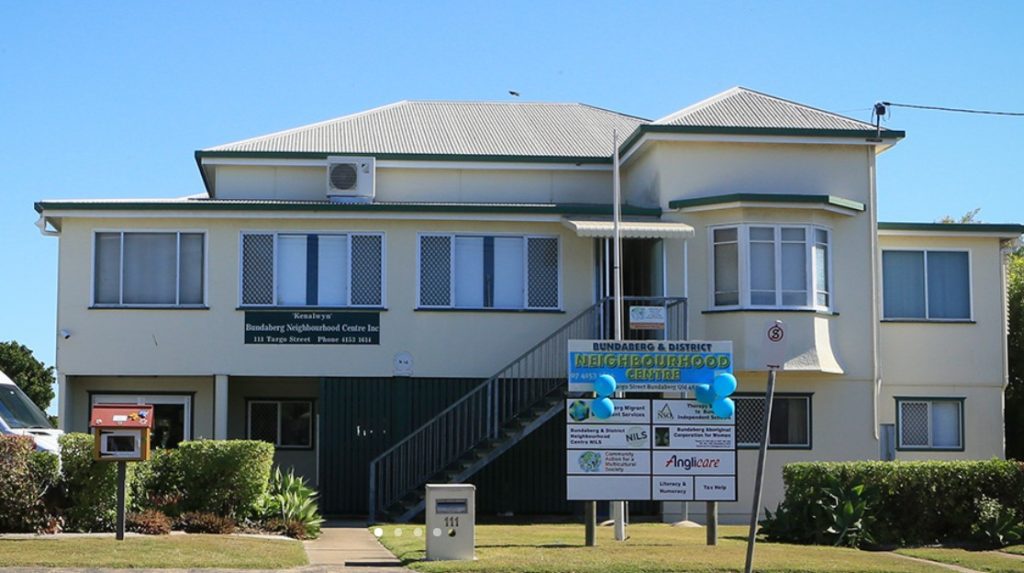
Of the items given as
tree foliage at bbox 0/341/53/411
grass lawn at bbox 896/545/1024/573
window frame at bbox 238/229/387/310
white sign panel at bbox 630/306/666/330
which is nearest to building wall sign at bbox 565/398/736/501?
grass lawn at bbox 896/545/1024/573

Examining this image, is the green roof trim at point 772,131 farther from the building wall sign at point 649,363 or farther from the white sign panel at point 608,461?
the white sign panel at point 608,461

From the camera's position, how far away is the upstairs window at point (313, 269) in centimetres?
2677

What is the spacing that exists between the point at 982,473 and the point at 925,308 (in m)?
8.06

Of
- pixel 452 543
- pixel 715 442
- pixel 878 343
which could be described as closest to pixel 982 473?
pixel 715 442

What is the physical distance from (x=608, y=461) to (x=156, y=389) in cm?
1186

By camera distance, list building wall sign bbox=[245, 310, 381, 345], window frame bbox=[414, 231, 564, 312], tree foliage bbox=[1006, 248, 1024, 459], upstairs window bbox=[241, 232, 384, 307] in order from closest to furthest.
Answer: building wall sign bbox=[245, 310, 381, 345] < upstairs window bbox=[241, 232, 384, 307] < window frame bbox=[414, 231, 564, 312] < tree foliage bbox=[1006, 248, 1024, 459]

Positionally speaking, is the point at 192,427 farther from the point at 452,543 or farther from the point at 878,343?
the point at 878,343

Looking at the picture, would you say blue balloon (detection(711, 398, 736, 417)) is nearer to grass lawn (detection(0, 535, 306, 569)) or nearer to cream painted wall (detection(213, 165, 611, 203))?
grass lawn (detection(0, 535, 306, 569))

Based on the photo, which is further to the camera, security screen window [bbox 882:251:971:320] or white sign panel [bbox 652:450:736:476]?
security screen window [bbox 882:251:971:320]

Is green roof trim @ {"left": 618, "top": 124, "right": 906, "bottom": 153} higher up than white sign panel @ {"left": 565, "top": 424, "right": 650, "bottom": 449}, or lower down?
higher up

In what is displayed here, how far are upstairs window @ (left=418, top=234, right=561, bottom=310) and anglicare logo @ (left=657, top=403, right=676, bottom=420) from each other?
7.80 metres

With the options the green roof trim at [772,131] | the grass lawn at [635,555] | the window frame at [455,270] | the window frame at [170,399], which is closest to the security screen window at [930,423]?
the green roof trim at [772,131]

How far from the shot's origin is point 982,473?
68.6 ft

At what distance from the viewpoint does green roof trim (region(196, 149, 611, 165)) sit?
28156 millimetres
